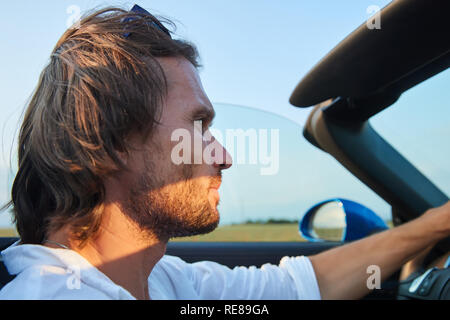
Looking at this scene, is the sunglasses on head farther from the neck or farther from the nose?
the neck

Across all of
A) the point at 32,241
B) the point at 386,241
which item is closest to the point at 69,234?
the point at 32,241

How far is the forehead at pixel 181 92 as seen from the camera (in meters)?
1.24

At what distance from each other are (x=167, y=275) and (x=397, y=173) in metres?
1.19

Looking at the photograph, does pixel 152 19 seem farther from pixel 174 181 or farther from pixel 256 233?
pixel 256 233

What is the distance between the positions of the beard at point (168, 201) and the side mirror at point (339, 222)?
1.22 metres

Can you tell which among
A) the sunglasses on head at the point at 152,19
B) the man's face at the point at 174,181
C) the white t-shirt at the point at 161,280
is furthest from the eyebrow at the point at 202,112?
the white t-shirt at the point at 161,280

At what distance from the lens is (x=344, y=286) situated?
1395mm

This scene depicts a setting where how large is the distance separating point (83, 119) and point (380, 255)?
1.04 meters

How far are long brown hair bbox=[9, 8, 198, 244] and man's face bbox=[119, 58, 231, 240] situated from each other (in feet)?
0.17

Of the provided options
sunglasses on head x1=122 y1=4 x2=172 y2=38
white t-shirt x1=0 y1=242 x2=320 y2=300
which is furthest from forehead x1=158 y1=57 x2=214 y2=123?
white t-shirt x1=0 y1=242 x2=320 y2=300

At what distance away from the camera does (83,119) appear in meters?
1.19

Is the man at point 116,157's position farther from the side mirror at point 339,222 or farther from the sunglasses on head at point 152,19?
the side mirror at point 339,222

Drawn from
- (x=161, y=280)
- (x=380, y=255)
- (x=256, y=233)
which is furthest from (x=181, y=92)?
(x=256, y=233)

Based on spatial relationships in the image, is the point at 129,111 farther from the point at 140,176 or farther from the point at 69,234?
the point at 69,234
